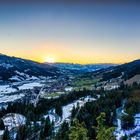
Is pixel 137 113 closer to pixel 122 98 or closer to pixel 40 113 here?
pixel 122 98

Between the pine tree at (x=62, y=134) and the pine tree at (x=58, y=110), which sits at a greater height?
the pine tree at (x=62, y=134)

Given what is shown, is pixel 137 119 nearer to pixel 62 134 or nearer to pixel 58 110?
pixel 62 134

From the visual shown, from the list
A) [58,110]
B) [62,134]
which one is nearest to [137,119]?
[62,134]

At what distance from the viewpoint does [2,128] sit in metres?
88.8

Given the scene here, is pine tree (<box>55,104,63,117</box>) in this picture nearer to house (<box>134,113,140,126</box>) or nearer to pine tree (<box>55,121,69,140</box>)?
house (<box>134,113,140,126</box>)

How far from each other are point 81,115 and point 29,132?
22137mm

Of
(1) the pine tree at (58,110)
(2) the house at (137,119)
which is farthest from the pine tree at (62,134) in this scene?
(1) the pine tree at (58,110)

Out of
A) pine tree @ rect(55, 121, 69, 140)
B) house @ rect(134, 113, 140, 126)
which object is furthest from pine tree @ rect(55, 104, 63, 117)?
pine tree @ rect(55, 121, 69, 140)

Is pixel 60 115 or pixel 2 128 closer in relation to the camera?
pixel 2 128

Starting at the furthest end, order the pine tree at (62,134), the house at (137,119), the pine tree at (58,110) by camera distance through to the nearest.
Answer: the pine tree at (58,110) < the house at (137,119) < the pine tree at (62,134)

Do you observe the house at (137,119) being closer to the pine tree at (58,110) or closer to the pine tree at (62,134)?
the pine tree at (62,134)

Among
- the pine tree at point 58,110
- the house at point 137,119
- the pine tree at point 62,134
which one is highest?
the pine tree at point 62,134

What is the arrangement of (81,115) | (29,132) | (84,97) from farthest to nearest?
(84,97) → (81,115) → (29,132)

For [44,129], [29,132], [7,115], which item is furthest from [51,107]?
[29,132]
